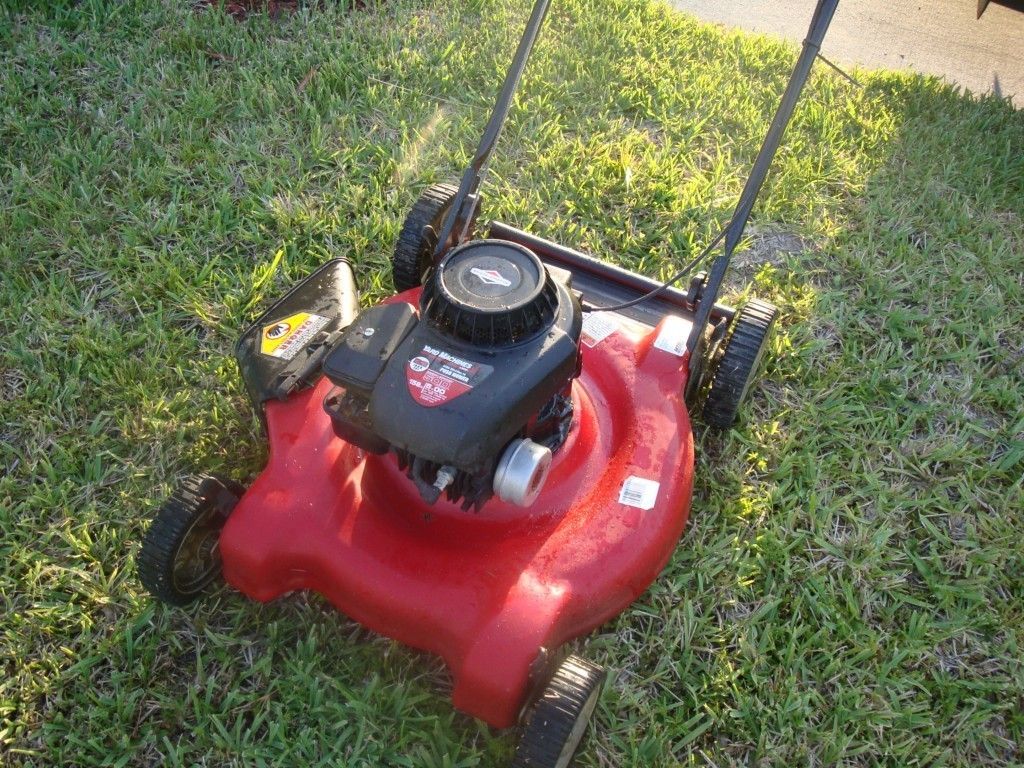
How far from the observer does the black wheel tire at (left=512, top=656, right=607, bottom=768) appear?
1.50 meters

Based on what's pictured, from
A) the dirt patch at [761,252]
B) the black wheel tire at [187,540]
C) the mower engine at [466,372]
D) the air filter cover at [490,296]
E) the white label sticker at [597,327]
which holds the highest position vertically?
the air filter cover at [490,296]

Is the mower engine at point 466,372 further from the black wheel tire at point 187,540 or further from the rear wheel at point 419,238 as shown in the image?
the rear wheel at point 419,238

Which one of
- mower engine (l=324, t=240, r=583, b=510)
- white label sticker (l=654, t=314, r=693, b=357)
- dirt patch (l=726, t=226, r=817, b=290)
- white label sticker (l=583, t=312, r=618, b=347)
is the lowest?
dirt patch (l=726, t=226, r=817, b=290)

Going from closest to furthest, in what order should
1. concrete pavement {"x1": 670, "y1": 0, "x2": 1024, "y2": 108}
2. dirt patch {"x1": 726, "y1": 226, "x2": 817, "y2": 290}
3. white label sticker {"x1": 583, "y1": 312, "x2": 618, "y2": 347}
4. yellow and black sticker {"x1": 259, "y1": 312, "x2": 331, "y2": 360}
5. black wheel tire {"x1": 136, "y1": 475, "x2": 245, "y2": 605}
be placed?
1. black wheel tire {"x1": 136, "y1": 475, "x2": 245, "y2": 605}
2. yellow and black sticker {"x1": 259, "y1": 312, "x2": 331, "y2": 360}
3. white label sticker {"x1": 583, "y1": 312, "x2": 618, "y2": 347}
4. dirt patch {"x1": 726, "y1": 226, "x2": 817, "y2": 290}
5. concrete pavement {"x1": 670, "y1": 0, "x2": 1024, "y2": 108}

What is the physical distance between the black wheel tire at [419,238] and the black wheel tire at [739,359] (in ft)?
2.47

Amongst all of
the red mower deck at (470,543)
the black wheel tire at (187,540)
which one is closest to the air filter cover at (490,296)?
the red mower deck at (470,543)

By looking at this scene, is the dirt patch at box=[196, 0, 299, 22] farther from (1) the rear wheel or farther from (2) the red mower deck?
(2) the red mower deck

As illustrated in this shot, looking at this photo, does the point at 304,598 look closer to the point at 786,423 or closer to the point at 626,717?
the point at 626,717

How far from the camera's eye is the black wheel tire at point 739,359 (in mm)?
2062

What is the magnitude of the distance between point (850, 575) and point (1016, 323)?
3.43 ft

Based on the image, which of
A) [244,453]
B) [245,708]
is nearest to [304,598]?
[245,708]

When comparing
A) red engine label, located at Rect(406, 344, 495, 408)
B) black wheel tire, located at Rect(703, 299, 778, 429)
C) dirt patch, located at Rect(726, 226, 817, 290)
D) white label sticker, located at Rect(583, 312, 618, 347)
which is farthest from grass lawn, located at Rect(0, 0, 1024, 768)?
red engine label, located at Rect(406, 344, 495, 408)

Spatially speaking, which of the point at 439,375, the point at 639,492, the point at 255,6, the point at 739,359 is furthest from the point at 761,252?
the point at 255,6

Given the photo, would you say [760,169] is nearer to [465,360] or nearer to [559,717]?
[465,360]
